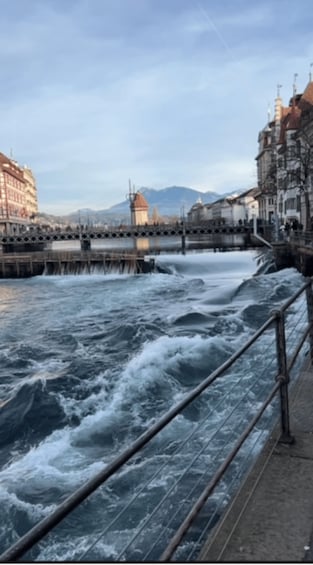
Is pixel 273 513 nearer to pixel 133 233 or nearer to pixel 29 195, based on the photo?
pixel 133 233

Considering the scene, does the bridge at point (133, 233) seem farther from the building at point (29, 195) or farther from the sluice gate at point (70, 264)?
the building at point (29, 195)

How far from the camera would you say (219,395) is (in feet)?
32.6

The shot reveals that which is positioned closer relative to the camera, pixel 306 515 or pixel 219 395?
pixel 306 515

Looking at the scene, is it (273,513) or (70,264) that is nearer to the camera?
(273,513)

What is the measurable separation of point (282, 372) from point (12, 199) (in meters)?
102

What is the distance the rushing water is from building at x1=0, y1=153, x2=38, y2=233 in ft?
226

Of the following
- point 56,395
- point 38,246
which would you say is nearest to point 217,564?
point 56,395

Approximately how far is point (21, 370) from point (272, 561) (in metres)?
12.5

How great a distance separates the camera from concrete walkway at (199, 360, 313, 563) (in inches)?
108

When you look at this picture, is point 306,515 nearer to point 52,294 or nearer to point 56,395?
point 56,395

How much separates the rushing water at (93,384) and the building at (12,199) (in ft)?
226

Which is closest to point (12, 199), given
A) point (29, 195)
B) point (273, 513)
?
point (29, 195)

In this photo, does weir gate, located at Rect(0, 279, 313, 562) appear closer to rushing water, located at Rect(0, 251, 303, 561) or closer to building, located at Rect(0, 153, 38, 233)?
rushing water, located at Rect(0, 251, 303, 561)

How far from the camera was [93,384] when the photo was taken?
11914 millimetres
